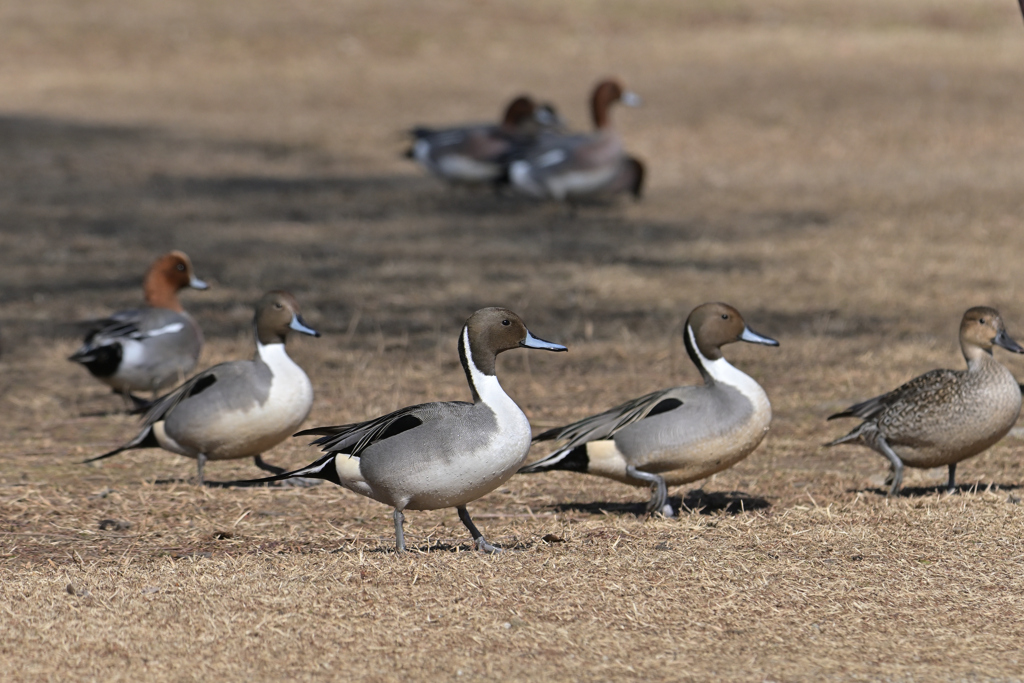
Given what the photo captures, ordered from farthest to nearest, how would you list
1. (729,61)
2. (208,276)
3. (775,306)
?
(729,61), (208,276), (775,306)

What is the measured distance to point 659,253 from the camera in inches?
517

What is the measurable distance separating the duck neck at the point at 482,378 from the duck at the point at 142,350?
3.29 metres

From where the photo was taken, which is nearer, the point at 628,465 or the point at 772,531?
the point at 772,531

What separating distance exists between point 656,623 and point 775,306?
6.95 metres

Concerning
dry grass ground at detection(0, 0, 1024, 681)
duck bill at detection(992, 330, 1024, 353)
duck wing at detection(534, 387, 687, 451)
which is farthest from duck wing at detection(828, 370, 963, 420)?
duck wing at detection(534, 387, 687, 451)

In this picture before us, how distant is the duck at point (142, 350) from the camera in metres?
7.82

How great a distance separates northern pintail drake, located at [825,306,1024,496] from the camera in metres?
5.76

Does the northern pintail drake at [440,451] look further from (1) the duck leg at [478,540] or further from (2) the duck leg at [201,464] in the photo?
(2) the duck leg at [201,464]

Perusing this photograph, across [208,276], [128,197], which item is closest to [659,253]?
[208,276]

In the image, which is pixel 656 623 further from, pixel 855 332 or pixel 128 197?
pixel 128 197

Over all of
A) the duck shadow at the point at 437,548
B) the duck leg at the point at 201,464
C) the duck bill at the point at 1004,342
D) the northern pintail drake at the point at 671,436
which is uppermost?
the duck bill at the point at 1004,342

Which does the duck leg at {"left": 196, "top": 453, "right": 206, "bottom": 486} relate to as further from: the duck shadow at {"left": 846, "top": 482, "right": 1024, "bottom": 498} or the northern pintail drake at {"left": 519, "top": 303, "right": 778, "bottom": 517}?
the duck shadow at {"left": 846, "top": 482, "right": 1024, "bottom": 498}

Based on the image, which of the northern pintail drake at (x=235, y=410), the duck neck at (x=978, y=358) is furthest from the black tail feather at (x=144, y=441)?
the duck neck at (x=978, y=358)

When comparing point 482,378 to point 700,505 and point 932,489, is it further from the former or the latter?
point 932,489
